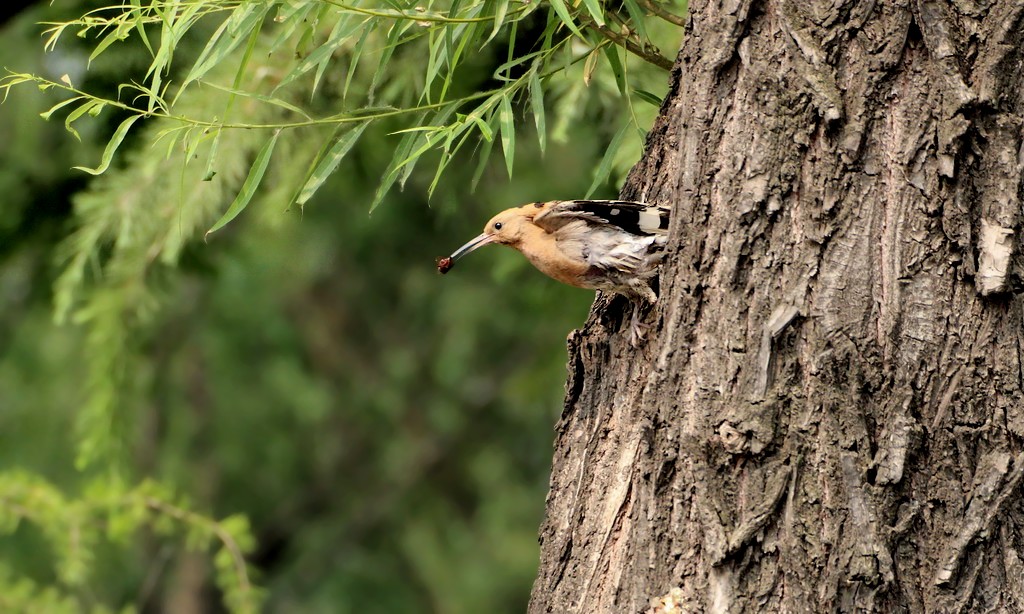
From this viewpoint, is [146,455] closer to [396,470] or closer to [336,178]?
[396,470]

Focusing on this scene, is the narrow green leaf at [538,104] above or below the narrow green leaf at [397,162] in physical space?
above

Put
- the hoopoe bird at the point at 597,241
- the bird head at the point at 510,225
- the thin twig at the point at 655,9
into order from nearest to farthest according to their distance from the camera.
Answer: the hoopoe bird at the point at 597,241, the thin twig at the point at 655,9, the bird head at the point at 510,225

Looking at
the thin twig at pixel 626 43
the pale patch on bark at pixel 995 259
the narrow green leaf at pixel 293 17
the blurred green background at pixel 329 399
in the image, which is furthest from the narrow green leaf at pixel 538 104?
the blurred green background at pixel 329 399

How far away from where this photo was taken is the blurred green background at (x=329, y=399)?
24.0ft

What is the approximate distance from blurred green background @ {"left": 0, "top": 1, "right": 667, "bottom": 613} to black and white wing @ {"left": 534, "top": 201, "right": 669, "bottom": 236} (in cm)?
290

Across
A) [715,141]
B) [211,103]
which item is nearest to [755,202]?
[715,141]

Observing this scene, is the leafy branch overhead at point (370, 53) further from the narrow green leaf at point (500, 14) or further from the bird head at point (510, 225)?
the bird head at point (510, 225)

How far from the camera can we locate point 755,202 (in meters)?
1.91

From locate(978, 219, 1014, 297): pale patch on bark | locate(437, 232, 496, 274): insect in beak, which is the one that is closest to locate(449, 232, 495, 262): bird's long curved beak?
locate(437, 232, 496, 274): insect in beak

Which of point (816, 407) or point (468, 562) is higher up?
point (816, 407)

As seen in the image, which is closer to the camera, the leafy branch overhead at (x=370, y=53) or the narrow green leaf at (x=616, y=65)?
the leafy branch overhead at (x=370, y=53)

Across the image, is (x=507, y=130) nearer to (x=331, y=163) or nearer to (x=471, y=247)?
(x=331, y=163)

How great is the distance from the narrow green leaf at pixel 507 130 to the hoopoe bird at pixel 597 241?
28 centimetres

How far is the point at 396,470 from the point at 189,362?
2.93m
